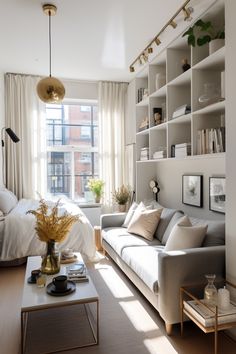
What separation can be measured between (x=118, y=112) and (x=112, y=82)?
0.58 meters

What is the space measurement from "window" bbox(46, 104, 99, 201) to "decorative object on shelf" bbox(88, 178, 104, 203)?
36 cm

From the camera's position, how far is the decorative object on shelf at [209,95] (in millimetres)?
2811

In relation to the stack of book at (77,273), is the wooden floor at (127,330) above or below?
below

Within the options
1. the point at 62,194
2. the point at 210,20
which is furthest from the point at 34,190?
the point at 210,20

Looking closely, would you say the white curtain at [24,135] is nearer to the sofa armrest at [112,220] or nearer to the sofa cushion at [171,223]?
the sofa armrest at [112,220]

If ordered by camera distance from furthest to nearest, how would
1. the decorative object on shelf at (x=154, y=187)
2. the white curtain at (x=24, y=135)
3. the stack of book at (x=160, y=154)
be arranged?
1. the white curtain at (x=24, y=135)
2. the decorative object on shelf at (x=154, y=187)
3. the stack of book at (x=160, y=154)

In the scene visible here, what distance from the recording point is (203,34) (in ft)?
9.78

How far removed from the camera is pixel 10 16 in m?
3.08

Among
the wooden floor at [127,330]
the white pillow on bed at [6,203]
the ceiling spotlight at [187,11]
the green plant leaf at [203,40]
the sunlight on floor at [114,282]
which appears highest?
the ceiling spotlight at [187,11]

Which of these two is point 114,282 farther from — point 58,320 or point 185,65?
point 185,65

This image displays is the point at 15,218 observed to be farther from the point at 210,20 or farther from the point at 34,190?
the point at 210,20

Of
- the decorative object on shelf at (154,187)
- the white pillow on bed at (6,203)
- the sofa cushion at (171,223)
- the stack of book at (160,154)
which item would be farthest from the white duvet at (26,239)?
the decorative object on shelf at (154,187)

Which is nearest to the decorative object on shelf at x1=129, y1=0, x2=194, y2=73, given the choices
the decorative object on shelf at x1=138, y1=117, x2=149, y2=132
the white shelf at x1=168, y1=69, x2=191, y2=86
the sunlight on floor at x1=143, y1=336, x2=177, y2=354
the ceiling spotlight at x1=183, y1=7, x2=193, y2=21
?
the ceiling spotlight at x1=183, y1=7, x2=193, y2=21

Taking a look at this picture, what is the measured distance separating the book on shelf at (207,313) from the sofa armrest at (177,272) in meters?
0.14
